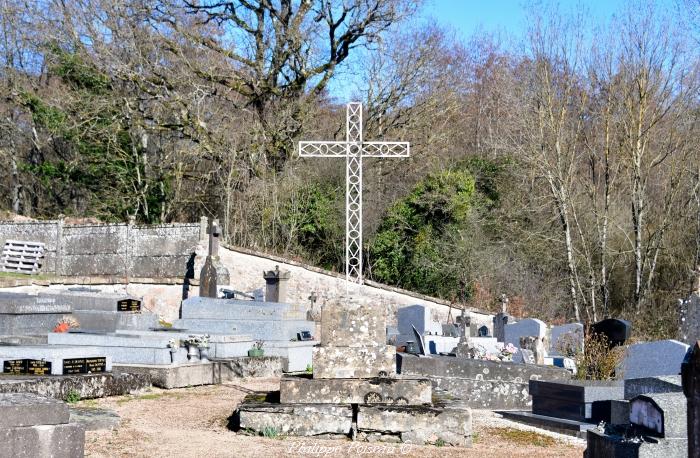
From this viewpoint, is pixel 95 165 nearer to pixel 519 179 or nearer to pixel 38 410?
pixel 519 179

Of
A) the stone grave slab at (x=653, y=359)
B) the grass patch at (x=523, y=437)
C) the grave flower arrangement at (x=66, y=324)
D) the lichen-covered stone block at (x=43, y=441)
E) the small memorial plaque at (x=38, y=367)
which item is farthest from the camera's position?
the grave flower arrangement at (x=66, y=324)

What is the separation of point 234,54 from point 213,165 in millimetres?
4038

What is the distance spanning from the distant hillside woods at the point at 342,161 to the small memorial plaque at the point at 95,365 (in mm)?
16916

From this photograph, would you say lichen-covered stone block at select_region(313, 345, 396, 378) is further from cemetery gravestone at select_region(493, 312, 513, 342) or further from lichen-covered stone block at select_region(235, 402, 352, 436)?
cemetery gravestone at select_region(493, 312, 513, 342)

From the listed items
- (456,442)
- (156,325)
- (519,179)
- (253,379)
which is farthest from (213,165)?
(456,442)

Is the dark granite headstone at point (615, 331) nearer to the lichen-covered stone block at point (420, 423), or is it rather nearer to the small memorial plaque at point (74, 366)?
the lichen-covered stone block at point (420, 423)

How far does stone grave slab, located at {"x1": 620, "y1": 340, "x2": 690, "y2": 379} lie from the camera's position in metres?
10.7

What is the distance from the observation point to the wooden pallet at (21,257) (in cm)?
2777

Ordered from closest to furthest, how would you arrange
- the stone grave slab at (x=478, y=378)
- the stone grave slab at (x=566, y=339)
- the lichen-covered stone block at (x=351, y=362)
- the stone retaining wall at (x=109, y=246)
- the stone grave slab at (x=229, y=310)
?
the lichen-covered stone block at (x=351, y=362), the stone grave slab at (x=478, y=378), the stone grave slab at (x=566, y=339), the stone grave slab at (x=229, y=310), the stone retaining wall at (x=109, y=246)

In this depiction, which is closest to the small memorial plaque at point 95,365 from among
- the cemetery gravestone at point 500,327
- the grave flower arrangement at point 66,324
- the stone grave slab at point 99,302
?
the grave flower arrangement at point 66,324

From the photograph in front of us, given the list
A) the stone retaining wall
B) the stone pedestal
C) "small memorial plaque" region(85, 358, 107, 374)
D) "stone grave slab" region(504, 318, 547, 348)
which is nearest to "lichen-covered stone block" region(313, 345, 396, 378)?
"small memorial plaque" region(85, 358, 107, 374)

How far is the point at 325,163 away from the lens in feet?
105

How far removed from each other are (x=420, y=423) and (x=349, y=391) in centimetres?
88

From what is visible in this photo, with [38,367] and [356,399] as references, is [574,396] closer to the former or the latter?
[356,399]
